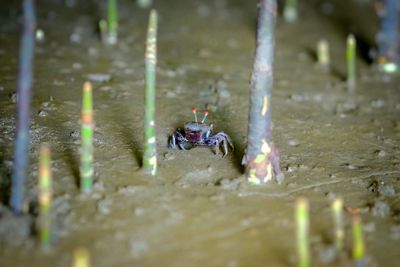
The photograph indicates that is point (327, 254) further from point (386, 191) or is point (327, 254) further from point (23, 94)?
point (23, 94)

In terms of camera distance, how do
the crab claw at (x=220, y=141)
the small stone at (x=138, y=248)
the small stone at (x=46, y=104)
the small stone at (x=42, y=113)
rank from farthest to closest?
the small stone at (x=46, y=104), the small stone at (x=42, y=113), the crab claw at (x=220, y=141), the small stone at (x=138, y=248)

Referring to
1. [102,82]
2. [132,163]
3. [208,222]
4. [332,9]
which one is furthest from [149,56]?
[332,9]

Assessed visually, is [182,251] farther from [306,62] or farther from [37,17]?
[37,17]

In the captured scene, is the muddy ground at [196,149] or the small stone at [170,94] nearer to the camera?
the muddy ground at [196,149]

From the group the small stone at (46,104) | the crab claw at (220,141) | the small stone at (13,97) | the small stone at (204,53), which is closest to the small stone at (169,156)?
the crab claw at (220,141)

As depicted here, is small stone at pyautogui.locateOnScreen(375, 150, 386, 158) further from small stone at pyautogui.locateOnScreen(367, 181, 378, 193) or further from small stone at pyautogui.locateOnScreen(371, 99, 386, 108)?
small stone at pyautogui.locateOnScreen(371, 99, 386, 108)

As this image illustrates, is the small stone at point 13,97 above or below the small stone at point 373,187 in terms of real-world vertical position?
above

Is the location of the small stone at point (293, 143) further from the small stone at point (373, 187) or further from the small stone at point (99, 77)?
the small stone at point (99, 77)

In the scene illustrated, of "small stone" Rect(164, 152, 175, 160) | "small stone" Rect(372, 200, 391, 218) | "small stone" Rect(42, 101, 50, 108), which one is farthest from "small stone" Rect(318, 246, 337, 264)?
"small stone" Rect(42, 101, 50, 108)

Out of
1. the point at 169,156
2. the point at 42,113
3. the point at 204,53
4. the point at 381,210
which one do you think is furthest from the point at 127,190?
the point at 204,53
